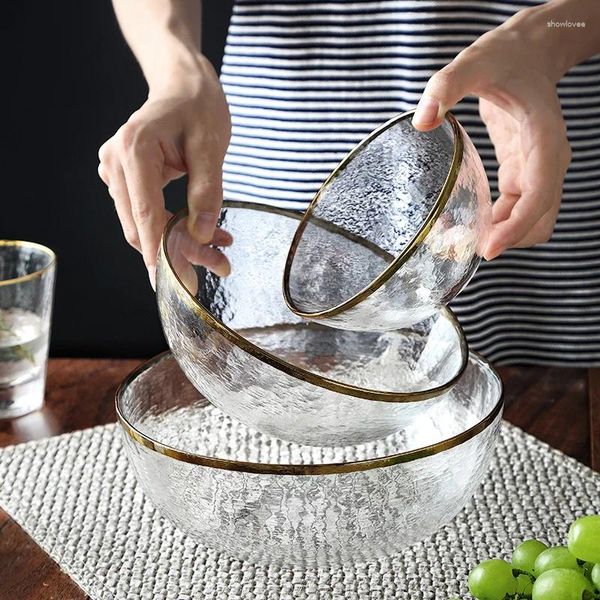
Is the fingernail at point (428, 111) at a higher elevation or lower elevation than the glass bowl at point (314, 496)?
higher

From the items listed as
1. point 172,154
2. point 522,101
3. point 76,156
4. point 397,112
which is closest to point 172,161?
point 172,154

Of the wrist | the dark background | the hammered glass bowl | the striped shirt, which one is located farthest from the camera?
the dark background

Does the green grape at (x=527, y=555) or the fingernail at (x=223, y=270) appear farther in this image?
the fingernail at (x=223, y=270)

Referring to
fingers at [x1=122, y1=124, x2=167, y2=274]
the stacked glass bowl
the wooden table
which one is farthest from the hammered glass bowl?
the wooden table

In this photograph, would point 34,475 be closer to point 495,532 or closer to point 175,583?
point 175,583

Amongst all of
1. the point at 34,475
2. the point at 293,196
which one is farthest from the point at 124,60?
the point at 34,475

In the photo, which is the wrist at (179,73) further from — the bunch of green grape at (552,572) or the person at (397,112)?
the bunch of green grape at (552,572)

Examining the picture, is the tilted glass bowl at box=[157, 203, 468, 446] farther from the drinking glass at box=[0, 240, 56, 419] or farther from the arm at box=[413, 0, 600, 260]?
the drinking glass at box=[0, 240, 56, 419]

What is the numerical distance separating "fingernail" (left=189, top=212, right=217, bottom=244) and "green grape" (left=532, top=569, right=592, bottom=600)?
37 centimetres

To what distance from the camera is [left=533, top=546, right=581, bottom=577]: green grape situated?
20.7 inches

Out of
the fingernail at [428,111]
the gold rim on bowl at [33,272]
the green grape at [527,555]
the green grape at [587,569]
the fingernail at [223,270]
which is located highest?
the fingernail at [428,111]

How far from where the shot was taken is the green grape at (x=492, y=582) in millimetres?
531

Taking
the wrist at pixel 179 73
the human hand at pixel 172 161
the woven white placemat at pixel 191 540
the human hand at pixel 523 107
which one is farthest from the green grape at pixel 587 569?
the wrist at pixel 179 73

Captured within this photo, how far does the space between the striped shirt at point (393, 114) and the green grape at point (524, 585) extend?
64cm
